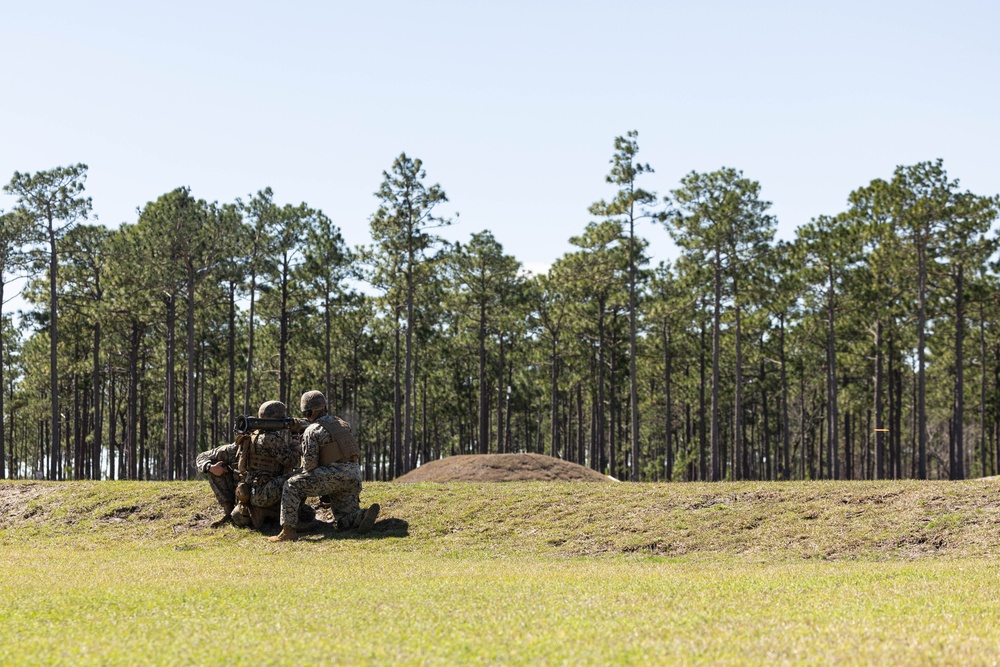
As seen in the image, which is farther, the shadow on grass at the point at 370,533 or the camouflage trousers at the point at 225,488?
the camouflage trousers at the point at 225,488

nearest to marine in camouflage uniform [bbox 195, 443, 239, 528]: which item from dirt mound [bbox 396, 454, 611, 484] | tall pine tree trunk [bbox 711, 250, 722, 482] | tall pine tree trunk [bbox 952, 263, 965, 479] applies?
dirt mound [bbox 396, 454, 611, 484]

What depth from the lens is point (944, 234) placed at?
1531 inches

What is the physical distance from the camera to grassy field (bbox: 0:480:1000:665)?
7730 mm

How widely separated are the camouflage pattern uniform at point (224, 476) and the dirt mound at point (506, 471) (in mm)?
11790

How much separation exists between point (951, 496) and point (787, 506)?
286cm

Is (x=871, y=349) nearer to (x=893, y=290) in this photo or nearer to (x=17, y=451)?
(x=893, y=290)

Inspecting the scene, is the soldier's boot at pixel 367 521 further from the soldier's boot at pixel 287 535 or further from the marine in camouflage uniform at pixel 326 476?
the soldier's boot at pixel 287 535

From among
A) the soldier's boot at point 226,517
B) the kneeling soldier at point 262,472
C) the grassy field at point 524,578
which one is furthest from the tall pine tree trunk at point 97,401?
the kneeling soldier at point 262,472

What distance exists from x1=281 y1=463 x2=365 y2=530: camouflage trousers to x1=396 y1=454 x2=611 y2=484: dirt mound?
39.9ft

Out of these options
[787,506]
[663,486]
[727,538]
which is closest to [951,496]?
[787,506]

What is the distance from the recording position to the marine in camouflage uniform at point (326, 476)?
18406 millimetres

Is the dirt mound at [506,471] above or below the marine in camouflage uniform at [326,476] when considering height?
below

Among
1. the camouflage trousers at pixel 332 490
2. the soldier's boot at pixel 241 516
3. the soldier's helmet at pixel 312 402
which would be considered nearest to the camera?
the camouflage trousers at pixel 332 490

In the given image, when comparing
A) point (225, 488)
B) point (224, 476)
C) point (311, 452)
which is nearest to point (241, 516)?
point (225, 488)
